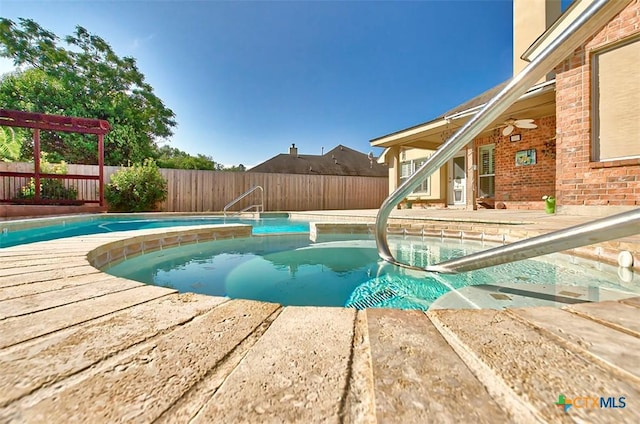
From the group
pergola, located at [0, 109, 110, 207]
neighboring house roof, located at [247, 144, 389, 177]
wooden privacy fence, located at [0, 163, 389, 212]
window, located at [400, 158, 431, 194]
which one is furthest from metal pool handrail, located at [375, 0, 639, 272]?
neighboring house roof, located at [247, 144, 389, 177]

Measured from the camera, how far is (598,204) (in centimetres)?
429

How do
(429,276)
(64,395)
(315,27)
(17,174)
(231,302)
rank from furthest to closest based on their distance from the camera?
(315,27) < (17,174) < (429,276) < (231,302) < (64,395)

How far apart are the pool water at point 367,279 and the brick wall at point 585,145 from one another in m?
2.39

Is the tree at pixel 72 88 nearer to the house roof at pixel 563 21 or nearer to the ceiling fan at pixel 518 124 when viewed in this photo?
the ceiling fan at pixel 518 124

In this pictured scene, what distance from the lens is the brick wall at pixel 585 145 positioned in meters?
3.99

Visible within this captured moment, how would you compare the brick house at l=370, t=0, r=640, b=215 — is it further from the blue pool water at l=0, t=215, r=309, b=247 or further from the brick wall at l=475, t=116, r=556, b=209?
the blue pool water at l=0, t=215, r=309, b=247

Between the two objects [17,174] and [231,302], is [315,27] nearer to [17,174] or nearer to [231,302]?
[17,174]

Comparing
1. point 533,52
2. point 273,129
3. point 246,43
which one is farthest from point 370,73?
point 533,52

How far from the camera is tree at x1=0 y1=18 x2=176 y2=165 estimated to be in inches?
513

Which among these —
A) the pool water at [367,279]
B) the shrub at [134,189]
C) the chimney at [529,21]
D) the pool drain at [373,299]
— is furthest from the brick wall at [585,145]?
the shrub at [134,189]

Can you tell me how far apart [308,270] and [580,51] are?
5945 mm

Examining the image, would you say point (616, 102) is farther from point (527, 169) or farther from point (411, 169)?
point (411, 169)

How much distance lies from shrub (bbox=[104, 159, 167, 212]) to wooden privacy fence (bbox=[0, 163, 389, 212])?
106 centimetres

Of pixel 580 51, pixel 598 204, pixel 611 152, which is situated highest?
pixel 580 51
